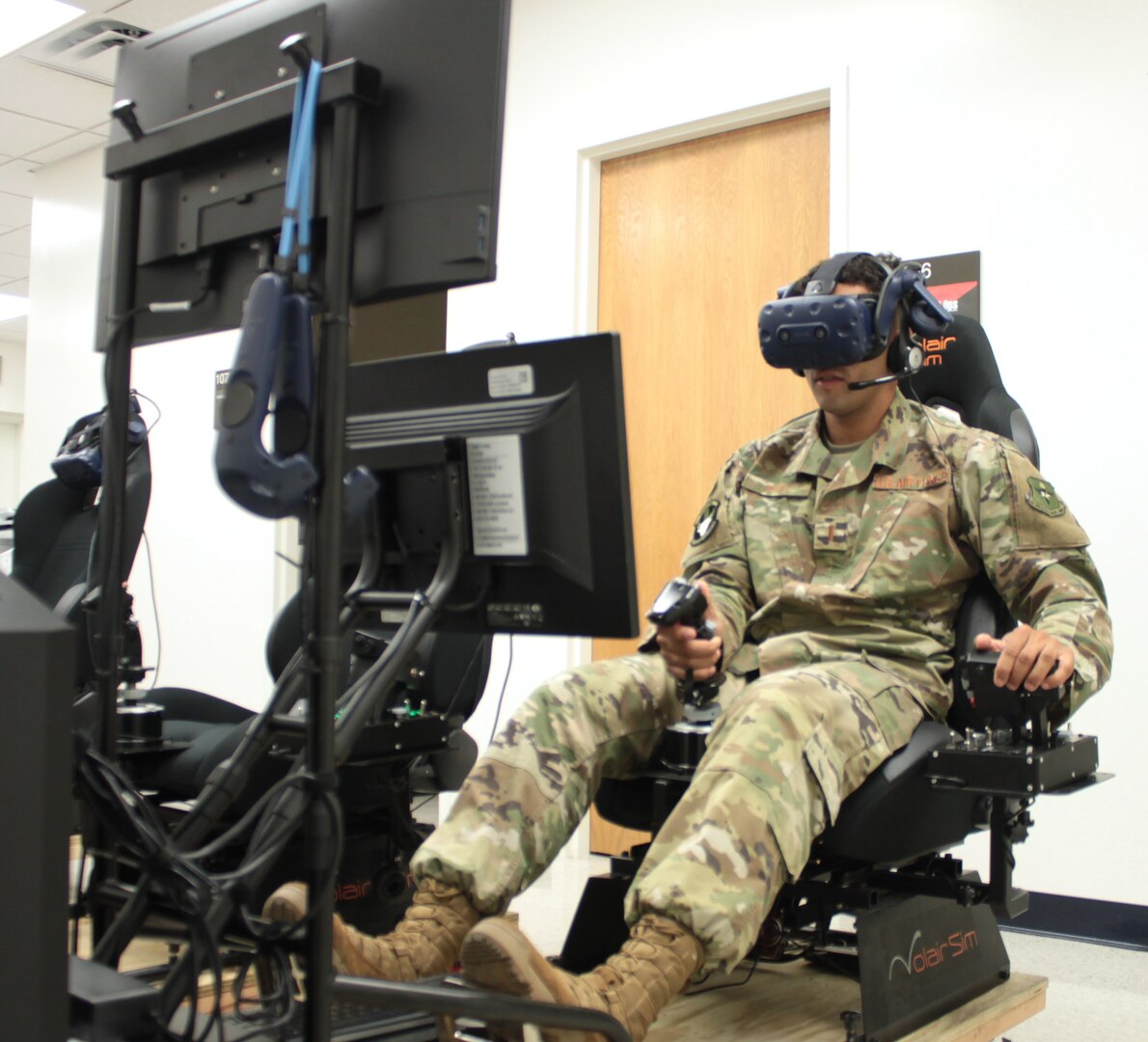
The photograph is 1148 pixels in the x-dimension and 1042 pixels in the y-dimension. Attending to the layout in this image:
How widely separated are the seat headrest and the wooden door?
1.25 meters

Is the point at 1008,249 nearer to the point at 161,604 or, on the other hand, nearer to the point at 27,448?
the point at 161,604

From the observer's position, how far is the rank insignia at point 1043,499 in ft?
5.84

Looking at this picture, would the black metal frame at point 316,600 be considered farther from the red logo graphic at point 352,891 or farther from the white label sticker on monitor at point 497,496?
the red logo graphic at point 352,891

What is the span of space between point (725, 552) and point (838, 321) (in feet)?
1.57

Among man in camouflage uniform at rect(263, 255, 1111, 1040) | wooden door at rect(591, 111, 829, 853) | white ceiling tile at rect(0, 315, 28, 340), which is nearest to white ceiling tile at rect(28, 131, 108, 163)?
wooden door at rect(591, 111, 829, 853)

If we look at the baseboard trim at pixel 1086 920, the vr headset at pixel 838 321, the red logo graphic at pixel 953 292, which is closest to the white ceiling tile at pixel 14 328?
the red logo graphic at pixel 953 292

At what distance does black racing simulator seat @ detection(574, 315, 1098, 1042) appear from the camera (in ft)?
4.89

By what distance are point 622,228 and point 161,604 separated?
108 inches

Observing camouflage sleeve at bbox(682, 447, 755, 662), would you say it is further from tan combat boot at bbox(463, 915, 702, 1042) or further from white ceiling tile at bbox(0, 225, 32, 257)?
white ceiling tile at bbox(0, 225, 32, 257)

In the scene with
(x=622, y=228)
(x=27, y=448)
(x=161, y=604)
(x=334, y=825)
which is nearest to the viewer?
(x=334, y=825)

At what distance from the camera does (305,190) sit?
111cm

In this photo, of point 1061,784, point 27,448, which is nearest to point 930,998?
point 1061,784

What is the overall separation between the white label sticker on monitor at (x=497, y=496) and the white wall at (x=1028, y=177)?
6.55 ft

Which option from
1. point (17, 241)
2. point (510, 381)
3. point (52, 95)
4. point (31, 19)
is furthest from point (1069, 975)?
point (17, 241)
